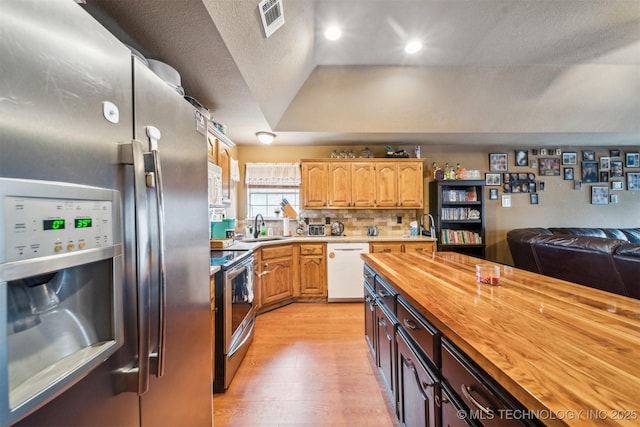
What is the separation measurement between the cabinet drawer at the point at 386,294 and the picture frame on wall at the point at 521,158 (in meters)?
4.26

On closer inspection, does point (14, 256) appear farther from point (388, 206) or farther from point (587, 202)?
point (587, 202)

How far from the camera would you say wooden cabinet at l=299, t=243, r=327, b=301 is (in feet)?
11.2

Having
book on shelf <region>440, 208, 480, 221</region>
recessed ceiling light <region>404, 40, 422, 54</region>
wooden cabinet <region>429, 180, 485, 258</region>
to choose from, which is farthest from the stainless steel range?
book on shelf <region>440, 208, 480, 221</region>

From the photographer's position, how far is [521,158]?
13.9 ft

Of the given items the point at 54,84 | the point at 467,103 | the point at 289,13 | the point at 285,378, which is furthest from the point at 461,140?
the point at 54,84

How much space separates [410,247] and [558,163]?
341 cm

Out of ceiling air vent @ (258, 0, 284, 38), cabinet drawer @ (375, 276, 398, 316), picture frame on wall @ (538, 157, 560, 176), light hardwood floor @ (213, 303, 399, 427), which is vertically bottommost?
light hardwood floor @ (213, 303, 399, 427)

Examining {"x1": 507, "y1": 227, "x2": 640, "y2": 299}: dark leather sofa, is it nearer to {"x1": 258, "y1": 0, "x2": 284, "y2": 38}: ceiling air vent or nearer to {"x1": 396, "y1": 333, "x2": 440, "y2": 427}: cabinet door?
{"x1": 396, "y1": 333, "x2": 440, "y2": 427}: cabinet door

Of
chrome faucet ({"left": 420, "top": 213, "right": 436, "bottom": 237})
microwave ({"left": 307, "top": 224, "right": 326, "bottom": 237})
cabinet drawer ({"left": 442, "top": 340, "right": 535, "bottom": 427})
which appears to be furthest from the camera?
microwave ({"left": 307, "top": 224, "right": 326, "bottom": 237})

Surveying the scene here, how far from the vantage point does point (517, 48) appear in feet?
8.84

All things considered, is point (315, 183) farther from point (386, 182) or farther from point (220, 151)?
point (220, 151)

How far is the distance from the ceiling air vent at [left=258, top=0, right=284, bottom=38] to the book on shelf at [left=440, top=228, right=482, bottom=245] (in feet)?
11.3

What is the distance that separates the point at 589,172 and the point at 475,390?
583 centimetres

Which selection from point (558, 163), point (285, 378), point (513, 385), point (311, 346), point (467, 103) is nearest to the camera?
point (513, 385)
